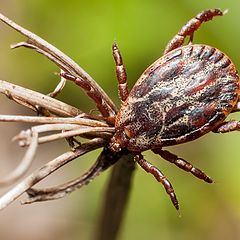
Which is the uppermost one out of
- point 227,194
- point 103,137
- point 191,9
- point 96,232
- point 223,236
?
point 191,9

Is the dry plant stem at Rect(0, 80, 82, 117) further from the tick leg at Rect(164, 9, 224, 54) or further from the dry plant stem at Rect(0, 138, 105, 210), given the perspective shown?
the tick leg at Rect(164, 9, 224, 54)

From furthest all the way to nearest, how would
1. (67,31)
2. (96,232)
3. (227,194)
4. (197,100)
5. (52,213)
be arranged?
(52,213) < (67,31) < (227,194) < (96,232) < (197,100)

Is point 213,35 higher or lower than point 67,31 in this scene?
lower

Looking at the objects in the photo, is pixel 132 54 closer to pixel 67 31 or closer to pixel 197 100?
pixel 67 31

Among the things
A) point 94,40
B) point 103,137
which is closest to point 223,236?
point 94,40

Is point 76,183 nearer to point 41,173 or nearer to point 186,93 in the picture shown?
point 41,173

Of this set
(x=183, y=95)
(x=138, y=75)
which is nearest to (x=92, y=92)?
(x=183, y=95)

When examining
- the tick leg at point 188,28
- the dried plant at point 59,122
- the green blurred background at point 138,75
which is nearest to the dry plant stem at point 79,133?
the dried plant at point 59,122
